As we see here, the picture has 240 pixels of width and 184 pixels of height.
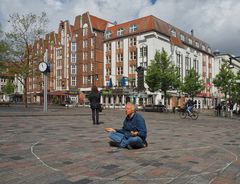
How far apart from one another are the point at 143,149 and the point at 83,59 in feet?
204

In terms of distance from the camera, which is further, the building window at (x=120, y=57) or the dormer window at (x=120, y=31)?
the dormer window at (x=120, y=31)

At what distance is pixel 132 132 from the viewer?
7.14m

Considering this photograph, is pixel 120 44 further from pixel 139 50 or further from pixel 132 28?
pixel 139 50

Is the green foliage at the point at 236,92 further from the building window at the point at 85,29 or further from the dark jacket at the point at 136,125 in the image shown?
the dark jacket at the point at 136,125

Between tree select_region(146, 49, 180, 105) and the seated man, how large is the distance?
32.5 meters

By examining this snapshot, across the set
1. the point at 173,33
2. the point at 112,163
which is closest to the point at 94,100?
the point at 112,163

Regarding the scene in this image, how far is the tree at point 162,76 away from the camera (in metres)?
39.7

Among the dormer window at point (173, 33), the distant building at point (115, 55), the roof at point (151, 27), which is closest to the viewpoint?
the roof at point (151, 27)

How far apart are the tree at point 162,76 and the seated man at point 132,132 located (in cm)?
3254

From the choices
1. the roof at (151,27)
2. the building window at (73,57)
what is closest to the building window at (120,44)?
the roof at (151,27)

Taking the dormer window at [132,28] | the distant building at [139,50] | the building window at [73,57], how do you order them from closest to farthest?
the distant building at [139,50] → the dormer window at [132,28] → the building window at [73,57]

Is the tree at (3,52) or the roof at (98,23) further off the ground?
the roof at (98,23)

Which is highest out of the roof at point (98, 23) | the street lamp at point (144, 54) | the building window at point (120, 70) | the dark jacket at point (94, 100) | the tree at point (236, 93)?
the roof at point (98, 23)

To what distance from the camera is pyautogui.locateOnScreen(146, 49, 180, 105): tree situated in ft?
130
